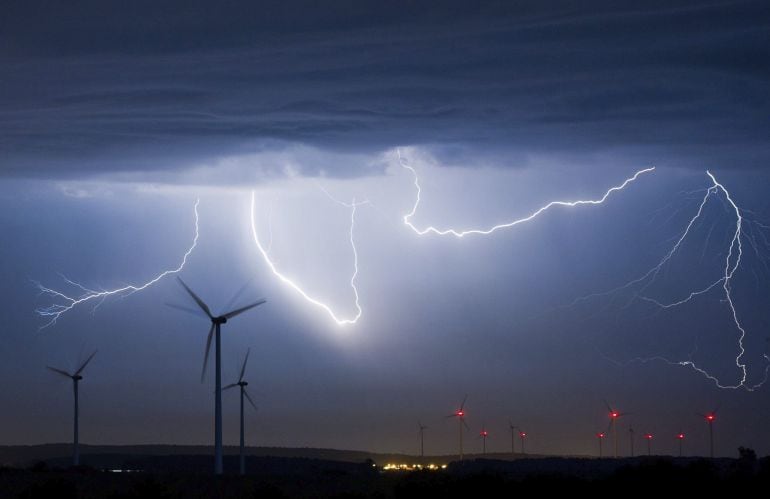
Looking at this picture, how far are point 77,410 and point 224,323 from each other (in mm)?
40897

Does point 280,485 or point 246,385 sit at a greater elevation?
point 246,385

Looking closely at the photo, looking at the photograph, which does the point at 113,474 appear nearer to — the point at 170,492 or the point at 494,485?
the point at 170,492

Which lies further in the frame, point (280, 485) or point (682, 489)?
point (280, 485)

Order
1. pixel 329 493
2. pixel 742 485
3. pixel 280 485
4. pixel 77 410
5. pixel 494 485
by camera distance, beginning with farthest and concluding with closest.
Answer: pixel 77 410, pixel 280 485, pixel 329 493, pixel 494 485, pixel 742 485

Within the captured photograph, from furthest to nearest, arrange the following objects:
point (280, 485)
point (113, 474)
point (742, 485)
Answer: point (113, 474) → point (280, 485) → point (742, 485)

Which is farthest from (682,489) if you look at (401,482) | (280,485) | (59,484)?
(59,484)

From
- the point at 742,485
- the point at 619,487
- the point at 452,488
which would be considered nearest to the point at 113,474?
the point at 452,488

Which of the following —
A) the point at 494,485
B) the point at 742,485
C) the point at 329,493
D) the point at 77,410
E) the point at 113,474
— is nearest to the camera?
the point at 742,485

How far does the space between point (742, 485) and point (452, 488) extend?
16.5 metres

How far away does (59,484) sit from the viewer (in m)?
91.7

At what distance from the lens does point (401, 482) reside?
98.9 m

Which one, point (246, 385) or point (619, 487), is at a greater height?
point (246, 385)

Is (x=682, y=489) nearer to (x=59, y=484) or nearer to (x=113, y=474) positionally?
(x=59, y=484)

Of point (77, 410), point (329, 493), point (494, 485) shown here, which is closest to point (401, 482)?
point (329, 493)
